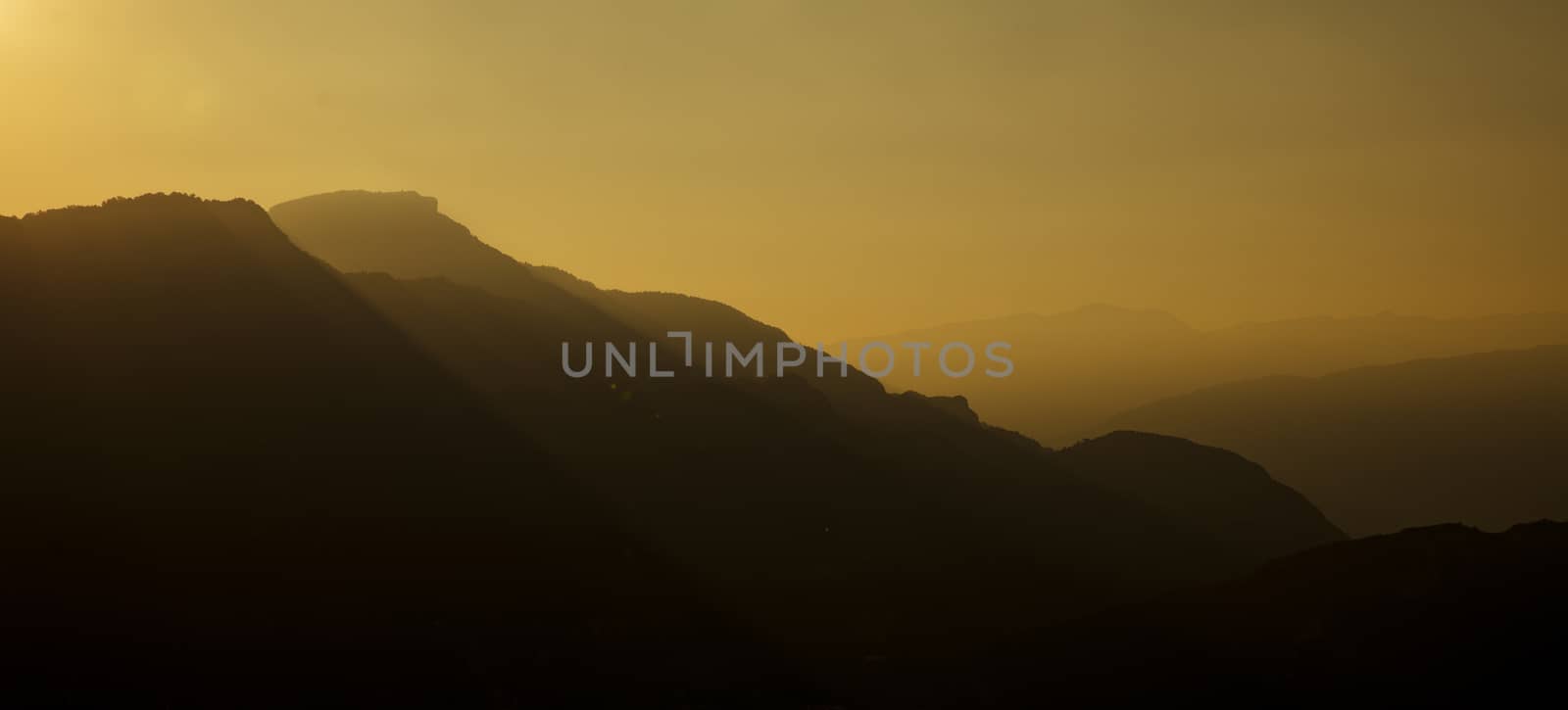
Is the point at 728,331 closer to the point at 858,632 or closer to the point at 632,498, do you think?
the point at 632,498

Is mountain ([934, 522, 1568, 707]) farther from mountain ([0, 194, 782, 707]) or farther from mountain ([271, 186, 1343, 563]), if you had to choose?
mountain ([271, 186, 1343, 563])

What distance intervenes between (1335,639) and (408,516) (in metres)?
42.7

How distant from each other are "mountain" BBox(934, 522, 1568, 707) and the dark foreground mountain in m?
7.64

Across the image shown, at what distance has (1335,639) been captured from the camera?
134ft

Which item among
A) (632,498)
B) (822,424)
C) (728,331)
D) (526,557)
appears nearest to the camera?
(526,557)

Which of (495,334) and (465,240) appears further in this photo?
(465,240)

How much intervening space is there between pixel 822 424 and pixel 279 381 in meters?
44.7

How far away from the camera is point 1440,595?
4184cm

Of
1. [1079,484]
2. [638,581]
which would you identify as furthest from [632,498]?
[1079,484]

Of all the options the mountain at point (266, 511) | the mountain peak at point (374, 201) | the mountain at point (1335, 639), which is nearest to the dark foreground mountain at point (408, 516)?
the mountain at point (266, 511)

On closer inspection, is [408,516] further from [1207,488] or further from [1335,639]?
[1207,488]

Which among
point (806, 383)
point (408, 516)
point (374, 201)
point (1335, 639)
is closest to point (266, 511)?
point (408, 516)

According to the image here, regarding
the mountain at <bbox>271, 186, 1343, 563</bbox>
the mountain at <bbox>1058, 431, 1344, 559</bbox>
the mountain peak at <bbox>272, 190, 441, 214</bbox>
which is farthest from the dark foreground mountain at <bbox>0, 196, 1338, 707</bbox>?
the mountain peak at <bbox>272, 190, 441, 214</bbox>

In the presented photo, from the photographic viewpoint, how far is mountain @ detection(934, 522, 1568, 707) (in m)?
37.4
